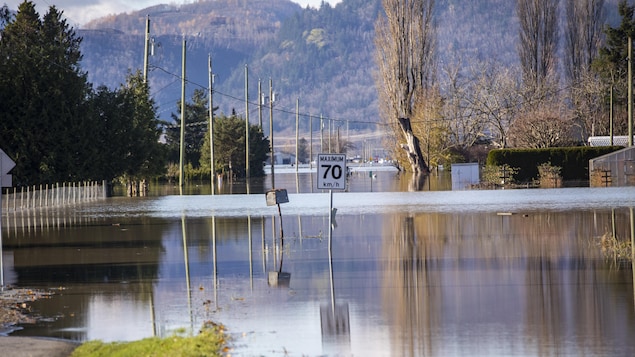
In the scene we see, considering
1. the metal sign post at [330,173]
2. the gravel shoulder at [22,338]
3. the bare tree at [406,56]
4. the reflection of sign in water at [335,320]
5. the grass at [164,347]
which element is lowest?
the reflection of sign in water at [335,320]

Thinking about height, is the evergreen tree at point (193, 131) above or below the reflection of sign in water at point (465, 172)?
above

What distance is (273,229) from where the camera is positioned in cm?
3122

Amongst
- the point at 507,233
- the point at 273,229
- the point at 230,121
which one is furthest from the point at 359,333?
the point at 230,121

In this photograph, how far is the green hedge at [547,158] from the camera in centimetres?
6912

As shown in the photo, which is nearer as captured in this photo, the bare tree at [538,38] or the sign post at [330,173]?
the sign post at [330,173]

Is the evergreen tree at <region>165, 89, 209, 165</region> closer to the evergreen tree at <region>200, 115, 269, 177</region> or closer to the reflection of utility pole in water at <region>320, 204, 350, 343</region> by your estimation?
the evergreen tree at <region>200, 115, 269, 177</region>

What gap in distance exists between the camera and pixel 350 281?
60.7 ft

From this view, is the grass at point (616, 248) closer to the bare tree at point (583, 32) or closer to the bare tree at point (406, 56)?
the bare tree at point (406, 56)

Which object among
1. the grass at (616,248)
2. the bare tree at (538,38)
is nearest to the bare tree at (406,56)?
the bare tree at (538,38)

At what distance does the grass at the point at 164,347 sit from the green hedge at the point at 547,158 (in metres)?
57.8

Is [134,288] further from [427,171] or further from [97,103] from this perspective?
[427,171]

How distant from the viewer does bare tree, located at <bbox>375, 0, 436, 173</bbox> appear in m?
92.6

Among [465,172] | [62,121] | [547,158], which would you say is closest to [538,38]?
[465,172]

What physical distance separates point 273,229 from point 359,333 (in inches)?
718
